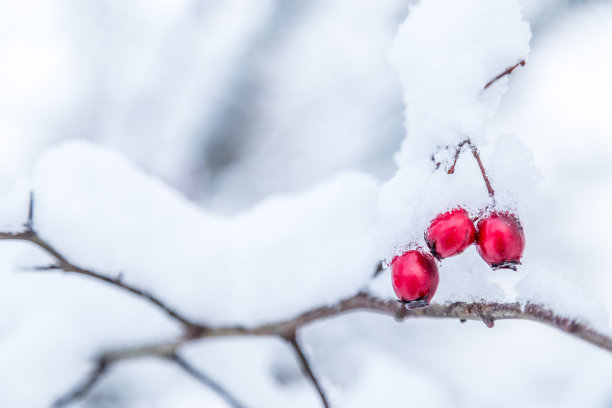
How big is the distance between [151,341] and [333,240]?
57cm

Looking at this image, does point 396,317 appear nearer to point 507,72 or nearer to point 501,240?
point 501,240

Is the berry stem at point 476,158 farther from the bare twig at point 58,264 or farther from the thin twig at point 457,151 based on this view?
the bare twig at point 58,264

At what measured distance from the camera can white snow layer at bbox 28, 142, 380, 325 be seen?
4.05 ft

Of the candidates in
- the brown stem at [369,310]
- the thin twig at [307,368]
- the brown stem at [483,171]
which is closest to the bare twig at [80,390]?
the brown stem at [369,310]

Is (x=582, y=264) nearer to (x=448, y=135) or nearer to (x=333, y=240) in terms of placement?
(x=333, y=240)

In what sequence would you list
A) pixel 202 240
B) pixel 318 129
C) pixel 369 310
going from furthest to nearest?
pixel 318 129
pixel 202 240
pixel 369 310

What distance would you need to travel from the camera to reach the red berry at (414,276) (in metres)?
0.91

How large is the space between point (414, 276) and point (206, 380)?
1.96 ft

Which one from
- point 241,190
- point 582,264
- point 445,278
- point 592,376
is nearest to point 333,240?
point 445,278

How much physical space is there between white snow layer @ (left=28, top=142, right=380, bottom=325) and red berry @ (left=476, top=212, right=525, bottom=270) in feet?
1.03

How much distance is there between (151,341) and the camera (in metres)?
1.39

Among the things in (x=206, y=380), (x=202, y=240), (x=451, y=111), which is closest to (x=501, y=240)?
(x=451, y=111)

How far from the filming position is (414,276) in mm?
917

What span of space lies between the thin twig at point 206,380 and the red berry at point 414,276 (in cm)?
54
